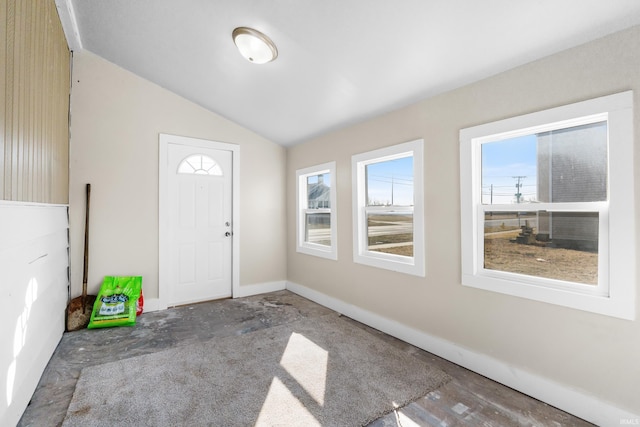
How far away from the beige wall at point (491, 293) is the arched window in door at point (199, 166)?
1.88 metres

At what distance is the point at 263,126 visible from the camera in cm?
406

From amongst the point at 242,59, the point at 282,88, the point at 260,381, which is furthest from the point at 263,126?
the point at 260,381

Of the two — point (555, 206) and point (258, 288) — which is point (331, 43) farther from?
point (258, 288)

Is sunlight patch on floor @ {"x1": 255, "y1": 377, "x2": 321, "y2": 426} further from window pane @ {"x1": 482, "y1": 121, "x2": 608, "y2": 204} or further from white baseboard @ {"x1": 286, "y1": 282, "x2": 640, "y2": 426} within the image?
window pane @ {"x1": 482, "y1": 121, "x2": 608, "y2": 204}

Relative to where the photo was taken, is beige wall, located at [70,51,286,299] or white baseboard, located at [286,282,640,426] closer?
white baseboard, located at [286,282,640,426]

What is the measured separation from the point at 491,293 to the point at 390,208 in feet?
4.02

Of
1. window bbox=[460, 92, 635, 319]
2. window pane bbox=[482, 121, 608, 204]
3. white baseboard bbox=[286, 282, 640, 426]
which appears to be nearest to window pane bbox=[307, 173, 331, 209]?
white baseboard bbox=[286, 282, 640, 426]

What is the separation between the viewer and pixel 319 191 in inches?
163

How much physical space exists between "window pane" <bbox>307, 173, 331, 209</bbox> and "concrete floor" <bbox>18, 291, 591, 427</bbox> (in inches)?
54.2

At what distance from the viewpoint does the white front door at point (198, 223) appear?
3775mm

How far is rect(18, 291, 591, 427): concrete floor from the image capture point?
1.73 meters

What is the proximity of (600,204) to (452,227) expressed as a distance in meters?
0.91

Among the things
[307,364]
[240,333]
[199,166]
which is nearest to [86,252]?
[199,166]

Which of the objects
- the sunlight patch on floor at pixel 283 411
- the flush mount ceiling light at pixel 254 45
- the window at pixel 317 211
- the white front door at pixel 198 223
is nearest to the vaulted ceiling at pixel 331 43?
the flush mount ceiling light at pixel 254 45
